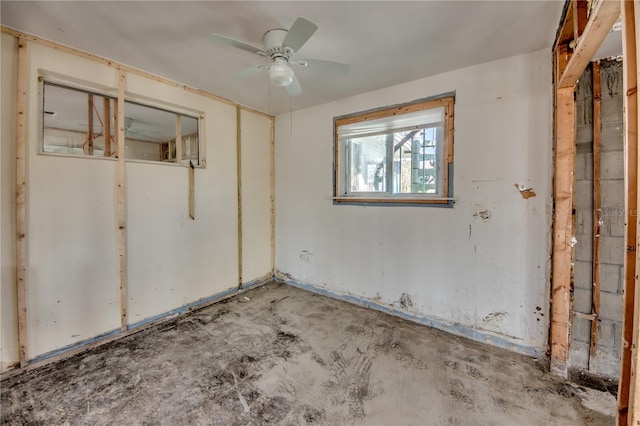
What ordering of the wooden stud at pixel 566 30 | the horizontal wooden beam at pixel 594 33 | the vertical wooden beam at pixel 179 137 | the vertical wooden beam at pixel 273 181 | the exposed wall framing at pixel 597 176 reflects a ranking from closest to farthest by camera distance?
the exposed wall framing at pixel 597 176
the horizontal wooden beam at pixel 594 33
the wooden stud at pixel 566 30
the vertical wooden beam at pixel 179 137
the vertical wooden beam at pixel 273 181

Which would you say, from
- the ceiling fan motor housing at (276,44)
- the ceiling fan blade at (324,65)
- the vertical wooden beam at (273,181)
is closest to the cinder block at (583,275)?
the ceiling fan blade at (324,65)

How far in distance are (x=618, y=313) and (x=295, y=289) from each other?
3.07 meters

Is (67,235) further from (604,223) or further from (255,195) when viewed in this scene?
(604,223)

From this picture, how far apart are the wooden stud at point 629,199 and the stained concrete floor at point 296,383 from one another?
3.32ft

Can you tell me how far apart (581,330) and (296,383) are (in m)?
2.20

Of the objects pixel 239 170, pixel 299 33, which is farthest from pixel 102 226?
pixel 299 33

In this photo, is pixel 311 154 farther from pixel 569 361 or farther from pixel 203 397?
pixel 569 361

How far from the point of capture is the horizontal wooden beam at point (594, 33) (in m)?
1.06

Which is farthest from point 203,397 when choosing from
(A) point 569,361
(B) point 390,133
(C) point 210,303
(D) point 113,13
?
(B) point 390,133

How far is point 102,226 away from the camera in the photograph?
7.49ft

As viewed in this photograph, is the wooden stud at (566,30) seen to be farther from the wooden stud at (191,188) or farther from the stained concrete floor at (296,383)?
the wooden stud at (191,188)

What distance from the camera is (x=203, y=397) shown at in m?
1.69

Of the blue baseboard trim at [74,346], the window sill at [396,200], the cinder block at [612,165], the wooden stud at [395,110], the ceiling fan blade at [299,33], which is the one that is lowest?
the blue baseboard trim at [74,346]

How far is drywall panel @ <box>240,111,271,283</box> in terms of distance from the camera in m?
3.53
